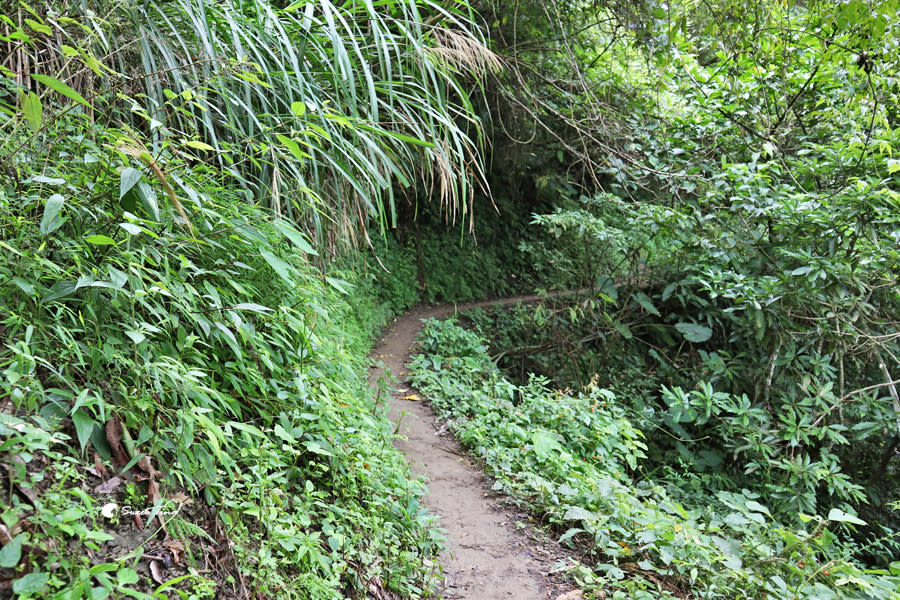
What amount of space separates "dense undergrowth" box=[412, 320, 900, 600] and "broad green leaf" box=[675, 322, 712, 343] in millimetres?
1399

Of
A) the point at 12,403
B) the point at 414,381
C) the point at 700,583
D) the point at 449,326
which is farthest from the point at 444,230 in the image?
the point at 12,403

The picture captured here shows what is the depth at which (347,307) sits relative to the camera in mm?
3443

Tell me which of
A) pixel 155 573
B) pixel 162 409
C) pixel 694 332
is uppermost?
pixel 694 332

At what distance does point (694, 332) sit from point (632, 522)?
3.30m

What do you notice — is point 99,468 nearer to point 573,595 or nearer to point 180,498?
point 180,498

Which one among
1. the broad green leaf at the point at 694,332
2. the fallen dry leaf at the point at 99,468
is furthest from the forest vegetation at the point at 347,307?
the broad green leaf at the point at 694,332

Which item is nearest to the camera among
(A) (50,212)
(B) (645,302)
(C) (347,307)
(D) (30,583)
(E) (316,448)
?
(D) (30,583)

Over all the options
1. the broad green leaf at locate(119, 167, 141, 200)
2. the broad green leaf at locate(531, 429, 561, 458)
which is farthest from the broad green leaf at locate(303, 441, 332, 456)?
the broad green leaf at locate(531, 429, 561, 458)

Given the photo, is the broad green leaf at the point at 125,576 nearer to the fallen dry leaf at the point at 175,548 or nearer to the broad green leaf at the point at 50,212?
the fallen dry leaf at the point at 175,548

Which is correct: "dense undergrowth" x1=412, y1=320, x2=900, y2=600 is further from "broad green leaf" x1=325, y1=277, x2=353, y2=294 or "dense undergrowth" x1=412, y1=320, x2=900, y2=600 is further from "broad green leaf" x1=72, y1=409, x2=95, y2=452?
"broad green leaf" x1=72, y1=409, x2=95, y2=452

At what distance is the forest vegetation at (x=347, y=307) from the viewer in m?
1.49

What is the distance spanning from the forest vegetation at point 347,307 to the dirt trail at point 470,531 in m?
0.14

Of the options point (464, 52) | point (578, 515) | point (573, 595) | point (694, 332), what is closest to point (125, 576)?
point (573, 595)

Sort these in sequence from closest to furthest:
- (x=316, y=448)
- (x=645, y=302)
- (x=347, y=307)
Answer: (x=316, y=448) → (x=347, y=307) → (x=645, y=302)
